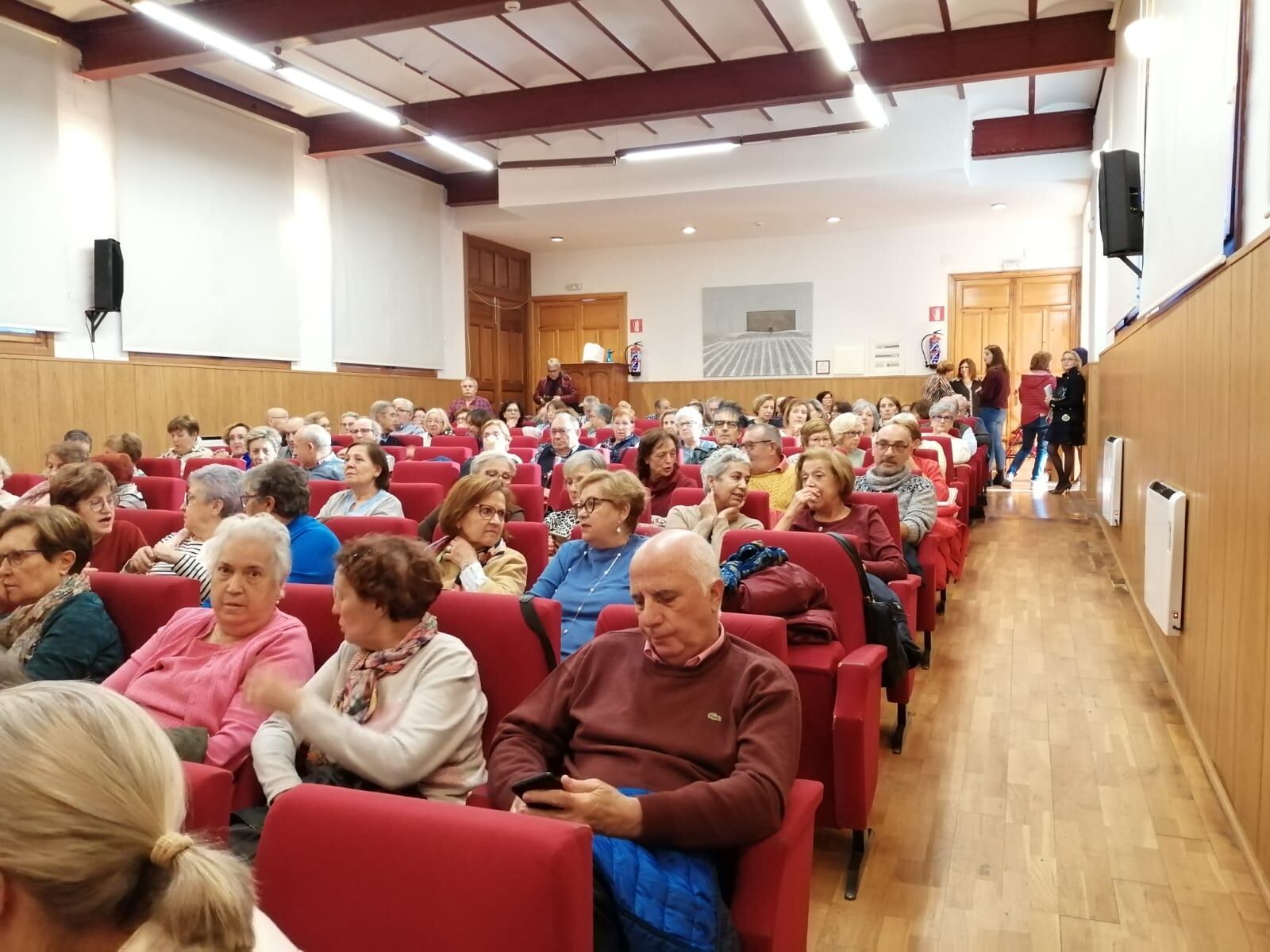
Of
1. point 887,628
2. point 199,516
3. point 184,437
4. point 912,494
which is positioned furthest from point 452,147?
point 887,628

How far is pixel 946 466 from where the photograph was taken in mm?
6000

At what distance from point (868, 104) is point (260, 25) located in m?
5.20

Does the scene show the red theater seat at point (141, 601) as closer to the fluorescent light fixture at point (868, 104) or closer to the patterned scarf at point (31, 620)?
the patterned scarf at point (31, 620)

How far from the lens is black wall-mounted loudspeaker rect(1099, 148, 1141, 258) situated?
547 centimetres

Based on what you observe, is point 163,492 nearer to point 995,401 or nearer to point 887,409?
point 887,409

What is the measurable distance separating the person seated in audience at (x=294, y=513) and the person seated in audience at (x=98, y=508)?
1.67 ft

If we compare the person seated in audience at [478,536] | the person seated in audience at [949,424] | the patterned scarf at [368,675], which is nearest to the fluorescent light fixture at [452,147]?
the person seated in audience at [949,424]

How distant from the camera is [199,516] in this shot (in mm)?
3244

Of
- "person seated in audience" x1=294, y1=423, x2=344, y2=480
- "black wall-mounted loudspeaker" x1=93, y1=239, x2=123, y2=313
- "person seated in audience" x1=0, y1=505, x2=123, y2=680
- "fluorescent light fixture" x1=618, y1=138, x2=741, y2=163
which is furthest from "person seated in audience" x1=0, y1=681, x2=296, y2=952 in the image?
"fluorescent light fixture" x1=618, y1=138, x2=741, y2=163

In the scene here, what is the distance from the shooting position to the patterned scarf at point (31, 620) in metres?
2.28

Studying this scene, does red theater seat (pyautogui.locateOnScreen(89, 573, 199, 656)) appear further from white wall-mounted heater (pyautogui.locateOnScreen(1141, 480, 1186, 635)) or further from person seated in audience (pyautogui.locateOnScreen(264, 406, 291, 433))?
person seated in audience (pyautogui.locateOnScreen(264, 406, 291, 433))

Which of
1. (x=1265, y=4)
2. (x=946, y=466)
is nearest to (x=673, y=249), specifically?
(x=946, y=466)

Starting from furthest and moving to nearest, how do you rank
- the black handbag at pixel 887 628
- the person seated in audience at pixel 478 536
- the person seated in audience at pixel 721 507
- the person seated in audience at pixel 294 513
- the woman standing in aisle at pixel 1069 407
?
the woman standing in aisle at pixel 1069 407 < the person seated in audience at pixel 721 507 < the person seated in audience at pixel 294 513 < the person seated in audience at pixel 478 536 < the black handbag at pixel 887 628

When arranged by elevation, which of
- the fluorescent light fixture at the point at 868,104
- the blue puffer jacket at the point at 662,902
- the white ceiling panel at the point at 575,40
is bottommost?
the blue puffer jacket at the point at 662,902
